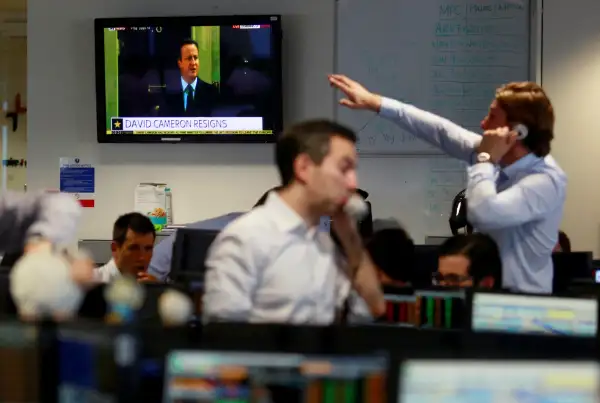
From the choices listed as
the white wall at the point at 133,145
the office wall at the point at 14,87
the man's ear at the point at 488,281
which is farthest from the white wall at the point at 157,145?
the man's ear at the point at 488,281

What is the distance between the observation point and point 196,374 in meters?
0.88

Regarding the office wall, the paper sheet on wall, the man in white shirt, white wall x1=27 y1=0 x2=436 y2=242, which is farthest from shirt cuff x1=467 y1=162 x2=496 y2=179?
the office wall

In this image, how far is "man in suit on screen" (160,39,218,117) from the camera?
429 centimetres

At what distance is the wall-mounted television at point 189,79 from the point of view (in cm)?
421

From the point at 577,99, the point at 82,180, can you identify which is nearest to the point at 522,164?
the point at 577,99

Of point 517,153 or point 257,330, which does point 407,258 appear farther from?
point 257,330

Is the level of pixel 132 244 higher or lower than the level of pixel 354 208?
lower

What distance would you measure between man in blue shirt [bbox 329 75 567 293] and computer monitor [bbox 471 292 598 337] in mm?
580

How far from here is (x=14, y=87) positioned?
6.37m

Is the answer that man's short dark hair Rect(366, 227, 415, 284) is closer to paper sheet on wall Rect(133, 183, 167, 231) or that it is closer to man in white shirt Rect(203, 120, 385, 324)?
man in white shirt Rect(203, 120, 385, 324)

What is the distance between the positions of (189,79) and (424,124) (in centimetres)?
242

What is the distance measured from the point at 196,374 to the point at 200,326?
0.28 feet

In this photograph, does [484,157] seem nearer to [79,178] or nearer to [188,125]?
[188,125]

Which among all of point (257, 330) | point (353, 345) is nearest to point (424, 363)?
point (353, 345)
